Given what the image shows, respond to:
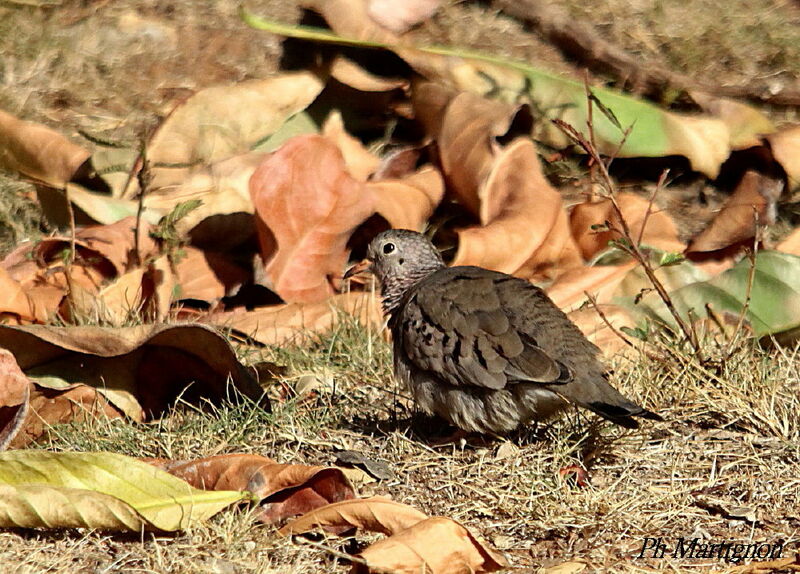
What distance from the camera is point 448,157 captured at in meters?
6.31

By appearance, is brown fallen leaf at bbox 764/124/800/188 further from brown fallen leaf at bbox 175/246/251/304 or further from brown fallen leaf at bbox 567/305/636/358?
brown fallen leaf at bbox 175/246/251/304

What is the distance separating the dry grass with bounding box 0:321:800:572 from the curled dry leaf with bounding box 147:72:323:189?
1.93m

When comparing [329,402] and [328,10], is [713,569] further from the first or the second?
[328,10]

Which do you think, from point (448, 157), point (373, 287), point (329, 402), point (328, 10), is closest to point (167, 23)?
point (328, 10)

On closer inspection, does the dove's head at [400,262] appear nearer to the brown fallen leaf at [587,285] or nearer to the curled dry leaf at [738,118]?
the brown fallen leaf at [587,285]

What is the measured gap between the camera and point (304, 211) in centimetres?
584

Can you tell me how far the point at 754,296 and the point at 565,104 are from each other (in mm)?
1852

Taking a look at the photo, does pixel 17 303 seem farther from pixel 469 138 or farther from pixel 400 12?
pixel 400 12

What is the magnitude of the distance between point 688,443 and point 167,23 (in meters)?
4.80

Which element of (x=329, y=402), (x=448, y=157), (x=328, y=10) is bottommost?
(x=329, y=402)

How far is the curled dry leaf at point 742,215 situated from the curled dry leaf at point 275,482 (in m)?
2.80

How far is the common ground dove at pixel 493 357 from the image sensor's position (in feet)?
13.6

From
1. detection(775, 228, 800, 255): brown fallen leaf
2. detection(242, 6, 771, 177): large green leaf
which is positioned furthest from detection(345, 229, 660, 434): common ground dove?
detection(242, 6, 771, 177): large green leaf

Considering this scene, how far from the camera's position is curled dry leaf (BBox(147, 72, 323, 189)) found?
21.6 feet
